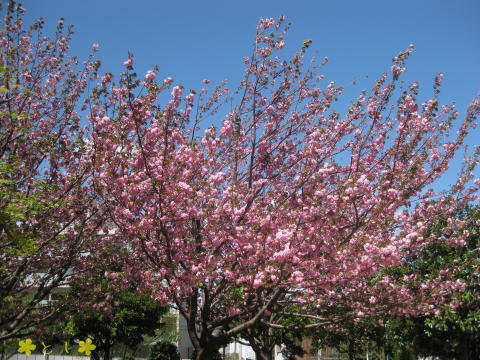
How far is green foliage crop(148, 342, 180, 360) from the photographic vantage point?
29656mm

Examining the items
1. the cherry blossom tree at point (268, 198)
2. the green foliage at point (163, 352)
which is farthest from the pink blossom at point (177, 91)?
the green foliage at point (163, 352)

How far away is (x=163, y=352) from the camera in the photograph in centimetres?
3033

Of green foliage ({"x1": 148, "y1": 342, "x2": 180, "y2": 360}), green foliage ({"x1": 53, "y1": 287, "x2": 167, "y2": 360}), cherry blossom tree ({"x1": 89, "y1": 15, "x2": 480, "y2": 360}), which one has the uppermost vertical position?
cherry blossom tree ({"x1": 89, "y1": 15, "x2": 480, "y2": 360})

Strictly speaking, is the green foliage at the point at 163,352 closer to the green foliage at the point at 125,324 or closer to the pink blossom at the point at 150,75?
the green foliage at the point at 125,324

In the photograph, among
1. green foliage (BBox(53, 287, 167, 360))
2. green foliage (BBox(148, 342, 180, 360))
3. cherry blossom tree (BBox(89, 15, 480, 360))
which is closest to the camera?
cherry blossom tree (BBox(89, 15, 480, 360))

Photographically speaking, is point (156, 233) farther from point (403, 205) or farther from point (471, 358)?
point (471, 358)

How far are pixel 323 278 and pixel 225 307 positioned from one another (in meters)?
3.14

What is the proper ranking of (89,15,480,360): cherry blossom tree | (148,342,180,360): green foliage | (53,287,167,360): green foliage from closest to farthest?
(89,15,480,360): cherry blossom tree → (53,287,167,360): green foliage → (148,342,180,360): green foliage

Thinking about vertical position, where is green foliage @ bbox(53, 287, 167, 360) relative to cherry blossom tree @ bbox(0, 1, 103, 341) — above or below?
below

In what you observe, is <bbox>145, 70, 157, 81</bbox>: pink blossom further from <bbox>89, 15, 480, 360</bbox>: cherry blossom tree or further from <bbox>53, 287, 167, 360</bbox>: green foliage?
<bbox>53, 287, 167, 360</bbox>: green foliage

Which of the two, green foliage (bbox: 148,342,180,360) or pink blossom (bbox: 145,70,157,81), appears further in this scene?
green foliage (bbox: 148,342,180,360)

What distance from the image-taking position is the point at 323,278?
7809 millimetres

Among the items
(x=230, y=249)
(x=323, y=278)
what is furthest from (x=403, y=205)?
(x=230, y=249)

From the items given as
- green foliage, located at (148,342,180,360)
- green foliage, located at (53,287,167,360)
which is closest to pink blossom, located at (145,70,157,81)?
green foliage, located at (53,287,167,360)
